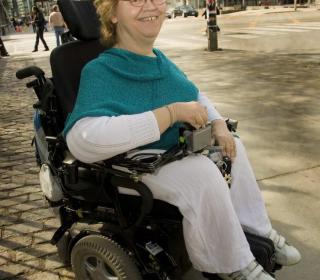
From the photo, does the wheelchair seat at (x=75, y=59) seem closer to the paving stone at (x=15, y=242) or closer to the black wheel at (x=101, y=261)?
the black wheel at (x=101, y=261)

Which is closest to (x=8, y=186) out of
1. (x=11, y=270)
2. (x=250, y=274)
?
(x=11, y=270)

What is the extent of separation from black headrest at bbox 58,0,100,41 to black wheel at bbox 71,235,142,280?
117cm

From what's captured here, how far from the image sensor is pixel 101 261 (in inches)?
87.5

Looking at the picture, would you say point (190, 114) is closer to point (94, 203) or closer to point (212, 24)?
point (94, 203)

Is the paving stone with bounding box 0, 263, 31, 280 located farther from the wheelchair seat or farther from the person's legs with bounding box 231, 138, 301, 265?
the person's legs with bounding box 231, 138, 301, 265

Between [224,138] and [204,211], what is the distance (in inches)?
20.4

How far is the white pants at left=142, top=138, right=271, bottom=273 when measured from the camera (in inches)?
73.3

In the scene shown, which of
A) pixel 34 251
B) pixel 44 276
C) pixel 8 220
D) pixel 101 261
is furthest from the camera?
pixel 8 220

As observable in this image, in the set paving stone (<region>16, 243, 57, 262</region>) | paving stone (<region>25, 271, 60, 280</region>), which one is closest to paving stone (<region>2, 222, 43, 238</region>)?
paving stone (<region>16, 243, 57, 262</region>)

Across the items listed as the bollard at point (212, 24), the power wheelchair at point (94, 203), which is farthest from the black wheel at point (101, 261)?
the bollard at point (212, 24)

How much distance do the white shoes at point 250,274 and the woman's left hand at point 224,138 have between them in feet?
1.85

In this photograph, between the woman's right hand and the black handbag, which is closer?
the woman's right hand

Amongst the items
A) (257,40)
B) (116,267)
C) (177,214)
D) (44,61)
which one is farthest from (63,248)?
(257,40)

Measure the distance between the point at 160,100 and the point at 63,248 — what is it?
3.58 feet
